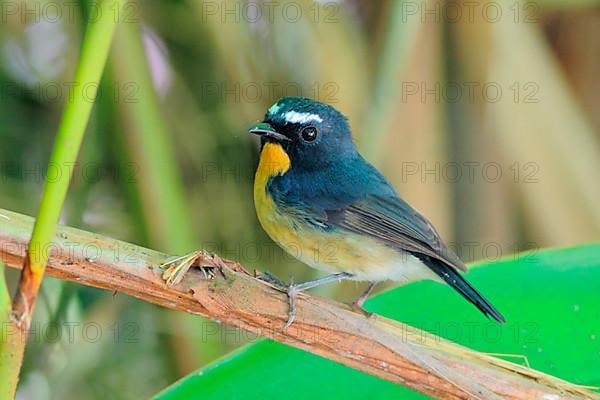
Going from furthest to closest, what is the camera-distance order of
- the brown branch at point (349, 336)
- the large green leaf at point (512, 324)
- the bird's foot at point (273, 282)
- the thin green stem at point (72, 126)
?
the large green leaf at point (512, 324) → the bird's foot at point (273, 282) → the brown branch at point (349, 336) → the thin green stem at point (72, 126)

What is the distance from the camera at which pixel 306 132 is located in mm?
1660

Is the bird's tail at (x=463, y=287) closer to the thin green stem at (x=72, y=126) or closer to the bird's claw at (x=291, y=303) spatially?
the bird's claw at (x=291, y=303)

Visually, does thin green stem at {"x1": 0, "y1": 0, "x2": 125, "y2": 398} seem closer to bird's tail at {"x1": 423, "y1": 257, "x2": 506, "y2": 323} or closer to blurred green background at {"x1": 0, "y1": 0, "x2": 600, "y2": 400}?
bird's tail at {"x1": 423, "y1": 257, "x2": 506, "y2": 323}

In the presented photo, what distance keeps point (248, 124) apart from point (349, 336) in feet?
3.60

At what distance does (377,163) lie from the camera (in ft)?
7.02

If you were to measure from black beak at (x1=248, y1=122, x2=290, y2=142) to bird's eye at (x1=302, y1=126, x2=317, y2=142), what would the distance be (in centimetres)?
4

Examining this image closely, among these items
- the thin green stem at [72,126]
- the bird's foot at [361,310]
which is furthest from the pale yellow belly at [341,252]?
the thin green stem at [72,126]

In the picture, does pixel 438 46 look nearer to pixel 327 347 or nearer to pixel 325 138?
pixel 325 138

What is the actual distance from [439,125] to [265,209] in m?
0.65

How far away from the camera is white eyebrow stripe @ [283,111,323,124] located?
1600mm

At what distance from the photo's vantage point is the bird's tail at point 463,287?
131 cm

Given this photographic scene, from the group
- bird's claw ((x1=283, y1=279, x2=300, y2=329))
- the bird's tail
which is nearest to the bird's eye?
the bird's tail

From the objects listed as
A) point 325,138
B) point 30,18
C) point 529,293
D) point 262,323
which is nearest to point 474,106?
point 325,138

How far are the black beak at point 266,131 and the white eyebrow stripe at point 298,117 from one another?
0.03m
